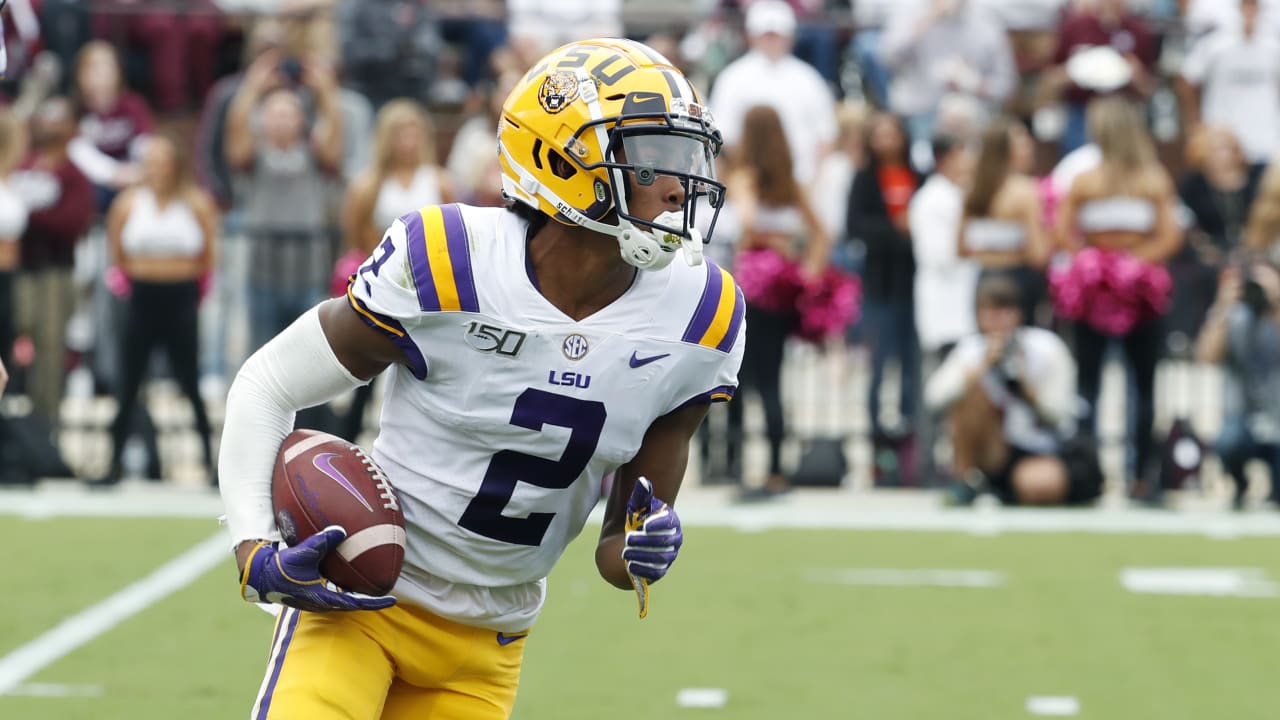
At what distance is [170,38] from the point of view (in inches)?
518

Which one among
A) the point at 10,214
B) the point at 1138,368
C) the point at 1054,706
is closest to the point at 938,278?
the point at 1138,368

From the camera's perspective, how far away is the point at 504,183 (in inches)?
144

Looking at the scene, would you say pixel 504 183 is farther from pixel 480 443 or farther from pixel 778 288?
pixel 778 288

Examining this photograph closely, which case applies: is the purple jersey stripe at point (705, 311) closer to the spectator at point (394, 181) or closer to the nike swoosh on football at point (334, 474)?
the nike swoosh on football at point (334, 474)

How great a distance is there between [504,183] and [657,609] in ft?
13.2

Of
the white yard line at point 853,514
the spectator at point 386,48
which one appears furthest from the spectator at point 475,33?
the white yard line at point 853,514

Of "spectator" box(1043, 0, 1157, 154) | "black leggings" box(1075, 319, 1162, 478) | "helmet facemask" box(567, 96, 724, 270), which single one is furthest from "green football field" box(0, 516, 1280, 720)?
"spectator" box(1043, 0, 1157, 154)

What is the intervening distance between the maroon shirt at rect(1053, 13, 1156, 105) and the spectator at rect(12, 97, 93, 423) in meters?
5.92

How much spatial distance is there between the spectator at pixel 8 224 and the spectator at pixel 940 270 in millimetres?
4673

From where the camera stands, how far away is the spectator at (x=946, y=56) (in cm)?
1176

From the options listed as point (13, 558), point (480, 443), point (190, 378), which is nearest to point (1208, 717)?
point (480, 443)

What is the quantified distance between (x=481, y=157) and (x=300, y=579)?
6810 mm

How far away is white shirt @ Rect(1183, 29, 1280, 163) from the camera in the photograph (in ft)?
37.9

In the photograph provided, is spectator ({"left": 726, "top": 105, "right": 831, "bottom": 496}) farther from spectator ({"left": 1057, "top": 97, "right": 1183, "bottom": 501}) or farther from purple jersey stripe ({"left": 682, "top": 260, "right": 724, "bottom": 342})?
purple jersey stripe ({"left": 682, "top": 260, "right": 724, "bottom": 342})
